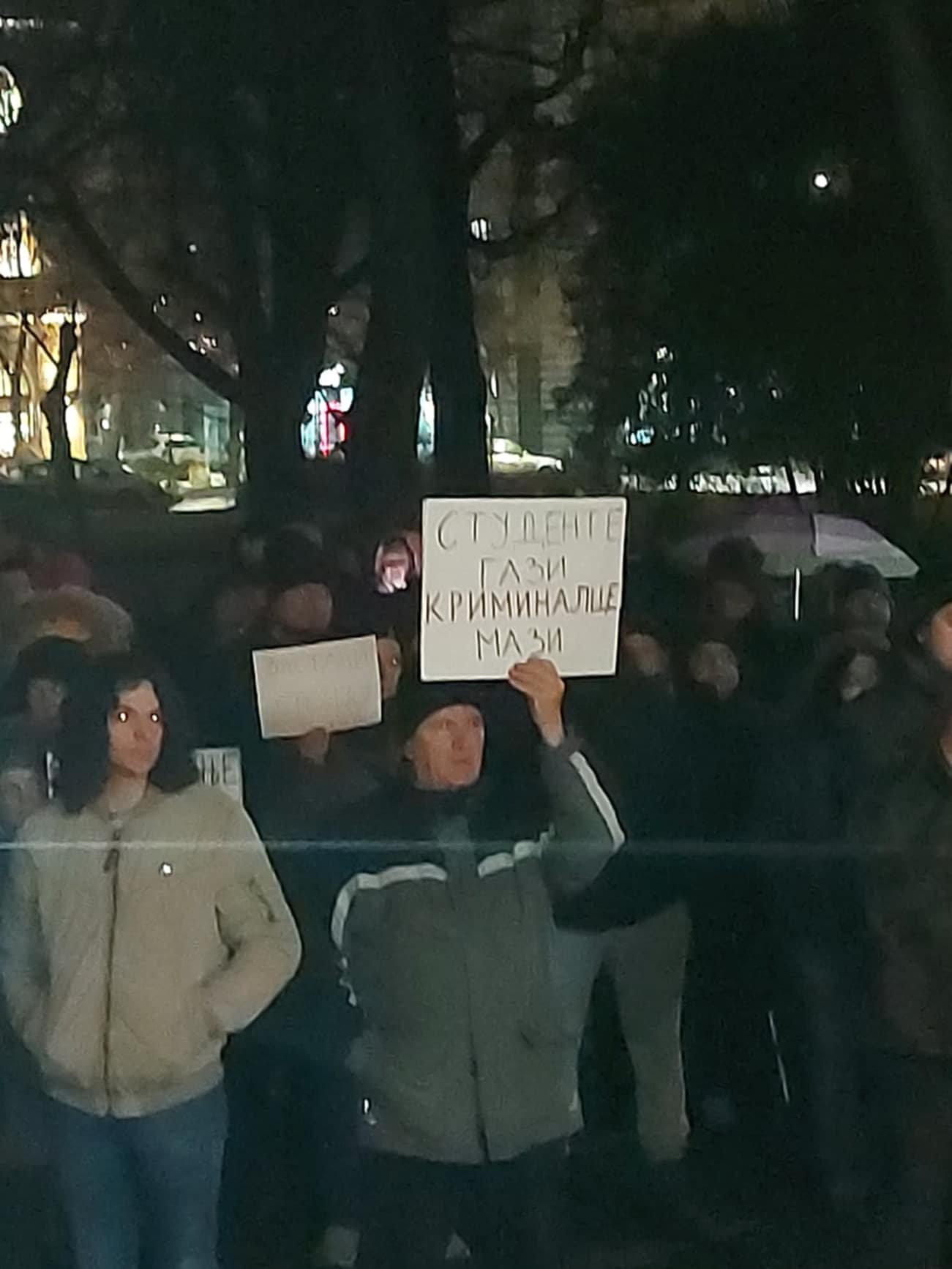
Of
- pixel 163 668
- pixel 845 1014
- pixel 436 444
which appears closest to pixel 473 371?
pixel 436 444

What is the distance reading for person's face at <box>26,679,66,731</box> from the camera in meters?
1.83

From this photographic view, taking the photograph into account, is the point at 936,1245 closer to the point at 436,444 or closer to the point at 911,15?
the point at 436,444

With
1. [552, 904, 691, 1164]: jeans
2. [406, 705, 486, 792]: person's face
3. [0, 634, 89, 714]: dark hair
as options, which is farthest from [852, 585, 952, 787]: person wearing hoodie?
[0, 634, 89, 714]: dark hair

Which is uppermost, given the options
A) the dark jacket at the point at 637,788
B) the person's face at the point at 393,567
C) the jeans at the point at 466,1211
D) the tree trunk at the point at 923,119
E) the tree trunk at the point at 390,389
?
the tree trunk at the point at 923,119

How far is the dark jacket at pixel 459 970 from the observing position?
6.04ft

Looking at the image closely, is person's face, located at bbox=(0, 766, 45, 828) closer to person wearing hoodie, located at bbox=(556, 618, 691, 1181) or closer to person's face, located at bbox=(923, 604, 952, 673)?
person wearing hoodie, located at bbox=(556, 618, 691, 1181)

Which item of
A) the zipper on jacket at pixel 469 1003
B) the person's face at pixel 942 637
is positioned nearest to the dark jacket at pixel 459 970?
the zipper on jacket at pixel 469 1003

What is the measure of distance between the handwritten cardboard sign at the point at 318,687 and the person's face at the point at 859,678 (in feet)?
1.33

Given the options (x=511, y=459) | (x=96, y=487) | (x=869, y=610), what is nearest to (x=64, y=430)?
(x=96, y=487)

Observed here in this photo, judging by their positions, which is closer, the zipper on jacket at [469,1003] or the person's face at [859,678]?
the zipper on jacket at [469,1003]

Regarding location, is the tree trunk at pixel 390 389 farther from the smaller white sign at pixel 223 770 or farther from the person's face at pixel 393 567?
the smaller white sign at pixel 223 770

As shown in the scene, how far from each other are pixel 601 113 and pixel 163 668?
1.93 feet

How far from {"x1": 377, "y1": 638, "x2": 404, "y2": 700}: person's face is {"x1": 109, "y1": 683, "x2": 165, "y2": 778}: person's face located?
0.19 m

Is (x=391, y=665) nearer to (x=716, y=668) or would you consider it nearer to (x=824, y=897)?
(x=716, y=668)
